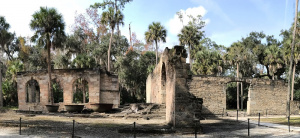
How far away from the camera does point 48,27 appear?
942 inches

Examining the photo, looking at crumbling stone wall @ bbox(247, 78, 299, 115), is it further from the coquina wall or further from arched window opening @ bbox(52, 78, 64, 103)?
arched window opening @ bbox(52, 78, 64, 103)

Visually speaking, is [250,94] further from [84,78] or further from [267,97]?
[84,78]

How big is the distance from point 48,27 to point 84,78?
5.15m

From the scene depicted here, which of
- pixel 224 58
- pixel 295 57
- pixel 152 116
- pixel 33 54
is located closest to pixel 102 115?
pixel 152 116

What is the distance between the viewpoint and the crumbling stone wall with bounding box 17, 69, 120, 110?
24938 millimetres

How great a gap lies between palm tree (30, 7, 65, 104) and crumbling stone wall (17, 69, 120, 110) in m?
1.50

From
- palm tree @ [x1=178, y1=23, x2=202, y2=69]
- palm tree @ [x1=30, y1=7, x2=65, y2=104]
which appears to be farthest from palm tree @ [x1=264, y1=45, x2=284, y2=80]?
palm tree @ [x1=30, y1=7, x2=65, y2=104]

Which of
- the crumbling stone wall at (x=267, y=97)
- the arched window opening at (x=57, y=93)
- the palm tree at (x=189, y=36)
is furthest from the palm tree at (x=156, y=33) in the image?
the crumbling stone wall at (x=267, y=97)

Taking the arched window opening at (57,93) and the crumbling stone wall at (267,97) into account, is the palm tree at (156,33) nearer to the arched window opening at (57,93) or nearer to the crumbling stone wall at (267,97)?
the arched window opening at (57,93)

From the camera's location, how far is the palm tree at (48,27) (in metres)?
23.8

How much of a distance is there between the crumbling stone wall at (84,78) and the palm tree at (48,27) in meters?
1.50

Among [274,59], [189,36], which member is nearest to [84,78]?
[189,36]

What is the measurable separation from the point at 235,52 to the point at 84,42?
2089cm

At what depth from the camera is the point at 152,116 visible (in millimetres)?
18984
